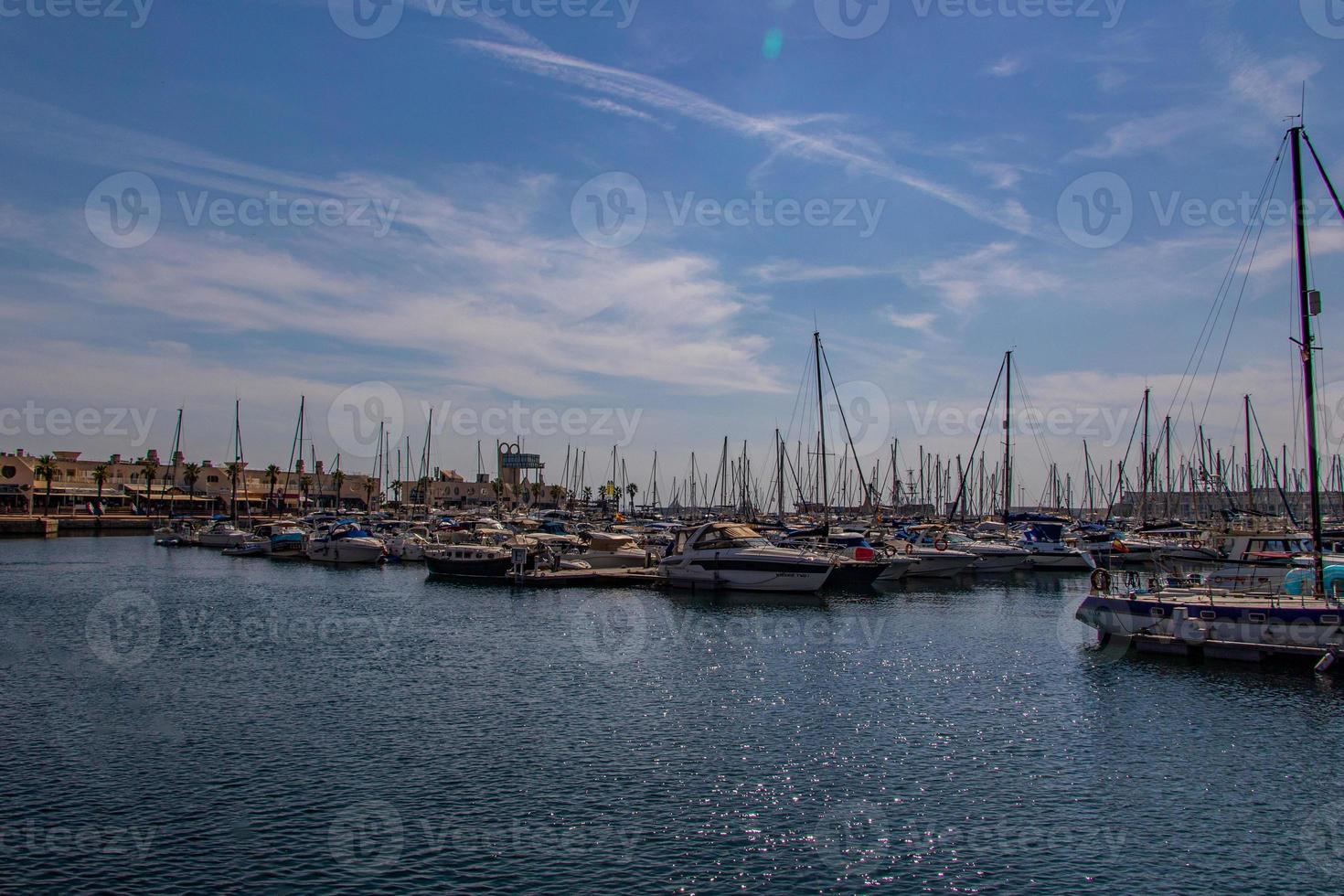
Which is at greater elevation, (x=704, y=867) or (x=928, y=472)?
(x=928, y=472)

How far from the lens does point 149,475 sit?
156375 mm

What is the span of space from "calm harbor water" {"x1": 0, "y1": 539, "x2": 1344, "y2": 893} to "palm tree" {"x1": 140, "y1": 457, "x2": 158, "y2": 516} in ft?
424

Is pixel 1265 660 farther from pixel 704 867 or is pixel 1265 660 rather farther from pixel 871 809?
pixel 704 867

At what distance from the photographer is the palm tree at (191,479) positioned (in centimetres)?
15988

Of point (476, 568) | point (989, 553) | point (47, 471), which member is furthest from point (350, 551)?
Result: point (47, 471)

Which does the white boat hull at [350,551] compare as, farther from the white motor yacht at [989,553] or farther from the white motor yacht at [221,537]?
the white motor yacht at [989,553]

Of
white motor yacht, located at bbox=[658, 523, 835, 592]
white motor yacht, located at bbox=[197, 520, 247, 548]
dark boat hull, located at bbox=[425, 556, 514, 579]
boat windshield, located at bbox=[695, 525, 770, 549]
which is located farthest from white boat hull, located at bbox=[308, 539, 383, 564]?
boat windshield, located at bbox=[695, 525, 770, 549]

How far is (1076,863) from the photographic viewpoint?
17.1m

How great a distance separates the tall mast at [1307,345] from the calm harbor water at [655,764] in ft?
21.0

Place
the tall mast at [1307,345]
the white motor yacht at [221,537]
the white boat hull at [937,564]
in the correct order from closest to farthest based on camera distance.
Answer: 1. the tall mast at [1307,345]
2. the white boat hull at [937,564]
3. the white motor yacht at [221,537]

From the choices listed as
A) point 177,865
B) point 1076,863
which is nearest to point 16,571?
point 177,865

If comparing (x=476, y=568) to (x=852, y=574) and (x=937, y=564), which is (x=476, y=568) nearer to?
(x=852, y=574)

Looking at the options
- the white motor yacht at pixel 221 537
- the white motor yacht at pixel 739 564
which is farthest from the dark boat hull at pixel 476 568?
the white motor yacht at pixel 221 537

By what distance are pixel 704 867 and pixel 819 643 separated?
80.5ft
